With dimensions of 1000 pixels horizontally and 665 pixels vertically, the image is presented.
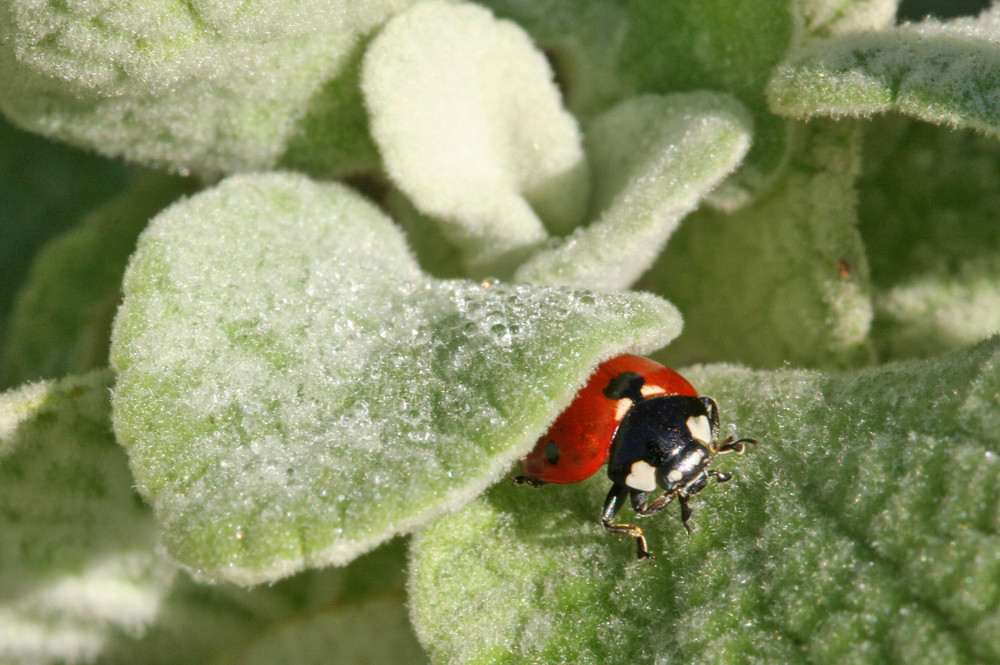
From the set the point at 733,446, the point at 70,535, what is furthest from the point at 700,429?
the point at 70,535

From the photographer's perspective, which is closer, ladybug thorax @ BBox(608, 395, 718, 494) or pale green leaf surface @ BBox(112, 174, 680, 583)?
pale green leaf surface @ BBox(112, 174, 680, 583)

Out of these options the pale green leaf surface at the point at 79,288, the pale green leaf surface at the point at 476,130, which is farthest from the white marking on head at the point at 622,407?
the pale green leaf surface at the point at 79,288

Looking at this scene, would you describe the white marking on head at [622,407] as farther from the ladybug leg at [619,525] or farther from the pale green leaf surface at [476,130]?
the pale green leaf surface at [476,130]

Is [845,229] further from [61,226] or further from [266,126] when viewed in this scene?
[61,226]

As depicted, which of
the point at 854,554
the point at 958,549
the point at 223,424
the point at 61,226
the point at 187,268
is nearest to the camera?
the point at 958,549

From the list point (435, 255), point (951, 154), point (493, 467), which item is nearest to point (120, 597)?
point (435, 255)

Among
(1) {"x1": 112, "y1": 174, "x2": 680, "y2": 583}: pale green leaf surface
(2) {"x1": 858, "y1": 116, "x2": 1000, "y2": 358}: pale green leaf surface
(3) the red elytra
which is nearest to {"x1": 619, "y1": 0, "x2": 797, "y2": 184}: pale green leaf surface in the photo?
(2) {"x1": 858, "y1": 116, "x2": 1000, "y2": 358}: pale green leaf surface

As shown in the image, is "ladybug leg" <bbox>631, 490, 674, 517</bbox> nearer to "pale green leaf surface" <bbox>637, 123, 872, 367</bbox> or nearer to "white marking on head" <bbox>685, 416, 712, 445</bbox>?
"white marking on head" <bbox>685, 416, 712, 445</bbox>
